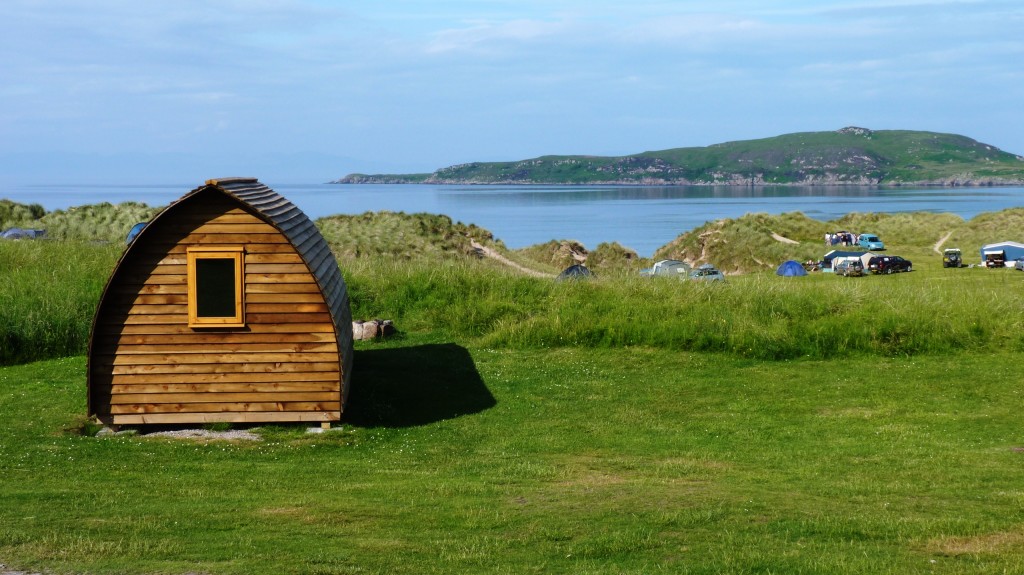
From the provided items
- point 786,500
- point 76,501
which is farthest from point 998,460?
point 76,501

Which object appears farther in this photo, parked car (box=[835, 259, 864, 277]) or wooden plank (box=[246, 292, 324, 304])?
parked car (box=[835, 259, 864, 277])

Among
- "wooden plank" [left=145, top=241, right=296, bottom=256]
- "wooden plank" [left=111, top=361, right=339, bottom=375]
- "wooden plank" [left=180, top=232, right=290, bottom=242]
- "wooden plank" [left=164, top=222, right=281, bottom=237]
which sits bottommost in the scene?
"wooden plank" [left=111, top=361, right=339, bottom=375]

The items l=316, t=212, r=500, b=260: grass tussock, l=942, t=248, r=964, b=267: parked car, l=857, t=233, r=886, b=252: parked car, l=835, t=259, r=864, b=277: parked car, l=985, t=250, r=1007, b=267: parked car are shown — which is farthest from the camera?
l=857, t=233, r=886, b=252: parked car

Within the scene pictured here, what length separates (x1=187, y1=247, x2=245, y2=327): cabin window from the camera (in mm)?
16047

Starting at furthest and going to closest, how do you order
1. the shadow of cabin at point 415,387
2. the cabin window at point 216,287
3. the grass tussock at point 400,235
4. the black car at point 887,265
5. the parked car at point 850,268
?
1. the parked car at point 850,268
2. the grass tussock at point 400,235
3. the black car at point 887,265
4. the shadow of cabin at point 415,387
5. the cabin window at point 216,287

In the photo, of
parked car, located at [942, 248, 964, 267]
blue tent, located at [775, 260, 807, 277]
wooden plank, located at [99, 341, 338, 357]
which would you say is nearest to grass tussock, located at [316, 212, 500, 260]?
blue tent, located at [775, 260, 807, 277]

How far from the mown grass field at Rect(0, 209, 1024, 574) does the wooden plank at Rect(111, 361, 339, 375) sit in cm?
115

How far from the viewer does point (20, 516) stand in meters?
10.6

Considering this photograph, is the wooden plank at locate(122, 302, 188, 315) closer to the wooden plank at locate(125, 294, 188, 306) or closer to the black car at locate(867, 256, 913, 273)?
the wooden plank at locate(125, 294, 188, 306)

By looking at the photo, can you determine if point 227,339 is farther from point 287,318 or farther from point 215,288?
point 287,318

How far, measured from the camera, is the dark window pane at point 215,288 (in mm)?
16219

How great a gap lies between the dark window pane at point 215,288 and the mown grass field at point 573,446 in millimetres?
2275

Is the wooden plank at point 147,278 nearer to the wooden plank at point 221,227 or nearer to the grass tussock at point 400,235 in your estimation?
the wooden plank at point 221,227

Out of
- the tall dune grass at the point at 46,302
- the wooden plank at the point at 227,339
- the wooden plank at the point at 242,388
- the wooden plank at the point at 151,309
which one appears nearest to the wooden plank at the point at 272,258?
the wooden plank at the point at 227,339
